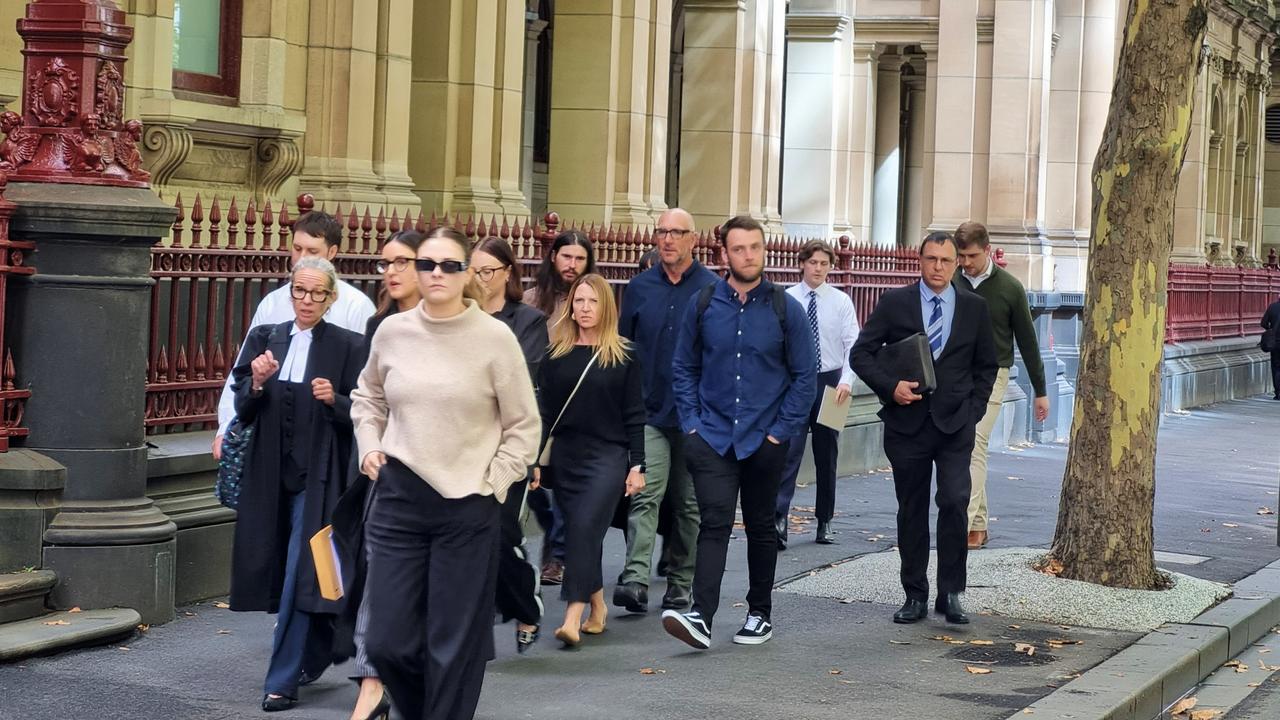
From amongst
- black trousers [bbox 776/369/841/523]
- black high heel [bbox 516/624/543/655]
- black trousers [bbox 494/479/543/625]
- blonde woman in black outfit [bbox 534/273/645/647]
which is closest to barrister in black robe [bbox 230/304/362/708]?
black trousers [bbox 494/479/543/625]

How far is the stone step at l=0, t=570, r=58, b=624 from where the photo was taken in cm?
822

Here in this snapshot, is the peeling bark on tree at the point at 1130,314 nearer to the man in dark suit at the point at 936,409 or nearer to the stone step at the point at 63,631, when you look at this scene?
the man in dark suit at the point at 936,409

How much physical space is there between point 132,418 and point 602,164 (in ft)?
33.1

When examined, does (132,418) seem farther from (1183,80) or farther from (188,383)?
(1183,80)

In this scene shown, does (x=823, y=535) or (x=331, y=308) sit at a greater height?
(x=331, y=308)

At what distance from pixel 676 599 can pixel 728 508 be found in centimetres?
97

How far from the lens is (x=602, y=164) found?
729 inches

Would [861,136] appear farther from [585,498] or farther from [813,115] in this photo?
[585,498]

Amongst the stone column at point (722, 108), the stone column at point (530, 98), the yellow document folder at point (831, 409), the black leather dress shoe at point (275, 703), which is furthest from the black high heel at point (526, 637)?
the stone column at point (530, 98)

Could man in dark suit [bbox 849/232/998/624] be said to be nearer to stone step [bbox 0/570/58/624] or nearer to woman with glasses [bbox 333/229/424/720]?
woman with glasses [bbox 333/229/424/720]

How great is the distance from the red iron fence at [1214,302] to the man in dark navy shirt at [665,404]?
64.9 ft

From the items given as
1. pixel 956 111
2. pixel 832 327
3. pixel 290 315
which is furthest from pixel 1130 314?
pixel 956 111

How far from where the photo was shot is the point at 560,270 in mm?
9469

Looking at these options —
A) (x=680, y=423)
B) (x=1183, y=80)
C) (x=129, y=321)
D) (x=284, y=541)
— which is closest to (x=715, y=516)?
(x=680, y=423)
